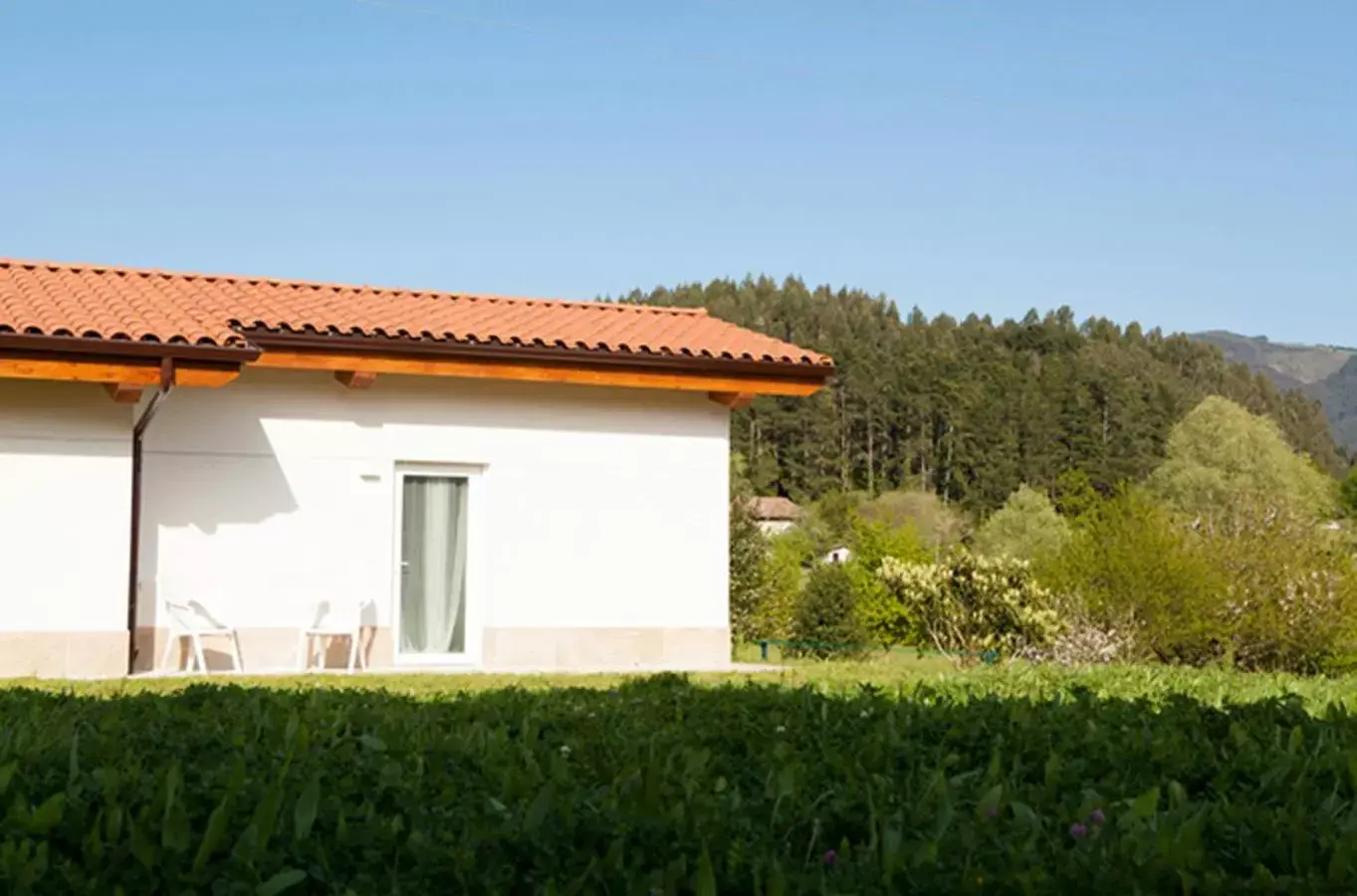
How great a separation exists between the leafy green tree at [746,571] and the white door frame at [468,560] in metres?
8.76

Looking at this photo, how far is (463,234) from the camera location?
3119 cm

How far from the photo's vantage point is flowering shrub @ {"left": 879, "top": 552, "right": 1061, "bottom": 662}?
15.9m

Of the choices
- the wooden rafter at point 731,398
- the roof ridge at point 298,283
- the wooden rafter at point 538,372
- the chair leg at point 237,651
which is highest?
the roof ridge at point 298,283

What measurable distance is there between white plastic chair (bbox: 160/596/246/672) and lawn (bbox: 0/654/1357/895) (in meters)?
7.56

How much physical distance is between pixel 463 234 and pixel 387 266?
213cm

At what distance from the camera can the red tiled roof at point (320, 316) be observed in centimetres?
1138

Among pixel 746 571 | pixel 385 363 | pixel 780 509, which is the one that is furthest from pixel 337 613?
pixel 780 509

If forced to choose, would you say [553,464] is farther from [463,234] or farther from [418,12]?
[463,234]

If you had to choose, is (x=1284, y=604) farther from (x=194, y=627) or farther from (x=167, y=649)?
(x=167, y=649)

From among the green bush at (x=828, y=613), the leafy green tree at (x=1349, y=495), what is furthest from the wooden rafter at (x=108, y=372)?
the leafy green tree at (x=1349, y=495)

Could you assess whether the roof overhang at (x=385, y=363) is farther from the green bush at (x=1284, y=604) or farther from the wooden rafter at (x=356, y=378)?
the green bush at (x=1284, y=604)

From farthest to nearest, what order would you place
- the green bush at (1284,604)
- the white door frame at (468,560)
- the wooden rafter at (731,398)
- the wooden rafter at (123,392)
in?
the green bush at (1284,604) < the wooden rafter at (731,398) < the white door frame at (468,560) < the wooden rafter at (123,392)

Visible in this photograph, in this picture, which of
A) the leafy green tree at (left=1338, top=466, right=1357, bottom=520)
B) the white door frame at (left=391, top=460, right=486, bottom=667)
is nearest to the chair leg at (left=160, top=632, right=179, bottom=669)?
the white door frame at (left=391, top=460, right=486, bottom=667)

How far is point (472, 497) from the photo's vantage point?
A: 1300 cm
